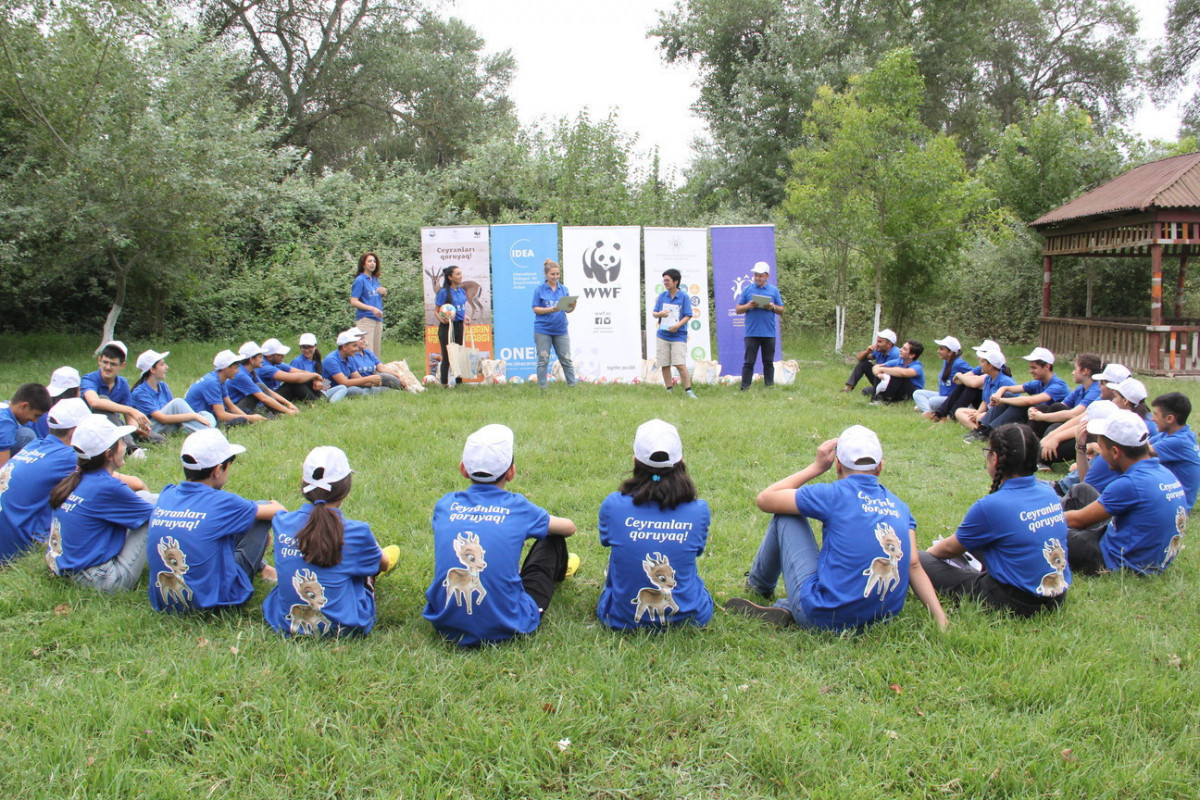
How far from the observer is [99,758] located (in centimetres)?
288

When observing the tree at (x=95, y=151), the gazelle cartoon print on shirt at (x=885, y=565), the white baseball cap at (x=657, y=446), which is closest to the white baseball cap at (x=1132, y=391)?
the gazelle cartoon print on shirt at (x=885, y=565)

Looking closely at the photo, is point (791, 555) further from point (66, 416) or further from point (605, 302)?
point (605, 302)

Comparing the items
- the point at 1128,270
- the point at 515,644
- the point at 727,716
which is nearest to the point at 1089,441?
the point at 727,716

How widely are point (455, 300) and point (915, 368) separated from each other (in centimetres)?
615

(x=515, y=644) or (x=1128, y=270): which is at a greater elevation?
(x=1128, y=270)

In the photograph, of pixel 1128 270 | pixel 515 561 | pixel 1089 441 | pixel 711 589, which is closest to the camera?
pixel 515 561

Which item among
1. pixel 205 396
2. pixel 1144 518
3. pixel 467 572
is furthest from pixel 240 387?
pixel 1144 518

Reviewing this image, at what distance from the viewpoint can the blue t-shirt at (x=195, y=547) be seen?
12.9 ft

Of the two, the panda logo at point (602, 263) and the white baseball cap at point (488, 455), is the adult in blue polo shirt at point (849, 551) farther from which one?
the panda logo at point (602, 263)

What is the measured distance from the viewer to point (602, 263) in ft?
40.3

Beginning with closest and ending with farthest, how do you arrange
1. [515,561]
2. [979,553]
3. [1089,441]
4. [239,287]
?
1. [515,561]
2. [979,553]
3. [1089,441]
4. [239,287]

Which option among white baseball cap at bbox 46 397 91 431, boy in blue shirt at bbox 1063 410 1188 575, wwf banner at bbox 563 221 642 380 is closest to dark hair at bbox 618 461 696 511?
boy in blue shirt at bbox 1063 410 1188 575

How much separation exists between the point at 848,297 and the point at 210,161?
13826 millimetres

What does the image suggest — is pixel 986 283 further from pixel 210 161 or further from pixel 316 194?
pixel 210 161
